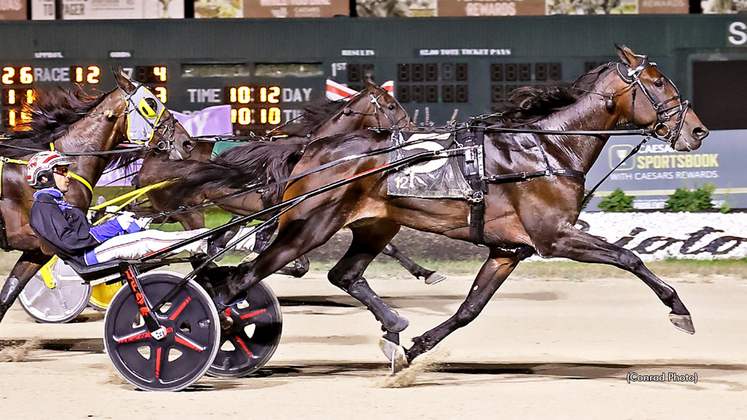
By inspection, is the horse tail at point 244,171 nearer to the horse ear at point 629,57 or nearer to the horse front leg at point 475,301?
the horse front leg at point 475,301

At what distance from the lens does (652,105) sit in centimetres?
548

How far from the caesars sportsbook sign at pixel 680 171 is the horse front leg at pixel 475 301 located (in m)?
5.63

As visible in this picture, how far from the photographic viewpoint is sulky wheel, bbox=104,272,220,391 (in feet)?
16.5

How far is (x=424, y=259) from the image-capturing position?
10.9m

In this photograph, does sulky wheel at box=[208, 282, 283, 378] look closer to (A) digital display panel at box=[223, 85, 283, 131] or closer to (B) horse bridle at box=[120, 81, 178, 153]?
(B) horse bridle at box=[120, 81, 178, 153]

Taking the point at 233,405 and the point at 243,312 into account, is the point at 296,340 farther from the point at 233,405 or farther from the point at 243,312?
the point at 233,405

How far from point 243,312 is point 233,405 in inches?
34.7

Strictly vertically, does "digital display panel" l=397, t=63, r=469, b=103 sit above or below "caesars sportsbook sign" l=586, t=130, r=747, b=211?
above

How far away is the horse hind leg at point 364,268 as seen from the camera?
5.80 meters

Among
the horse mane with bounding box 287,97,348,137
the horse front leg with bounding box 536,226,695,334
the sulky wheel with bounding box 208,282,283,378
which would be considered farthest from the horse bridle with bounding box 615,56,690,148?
the horse mane with bounding box 287,97,348,137

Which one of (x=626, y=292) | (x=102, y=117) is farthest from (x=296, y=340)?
(x=626, y=292)

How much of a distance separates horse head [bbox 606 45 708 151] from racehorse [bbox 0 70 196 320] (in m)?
3.13

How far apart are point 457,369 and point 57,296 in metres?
3.37

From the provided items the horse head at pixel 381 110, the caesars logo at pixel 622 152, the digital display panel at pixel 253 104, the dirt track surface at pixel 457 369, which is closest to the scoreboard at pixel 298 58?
the digital display panel at pixel 253 104
